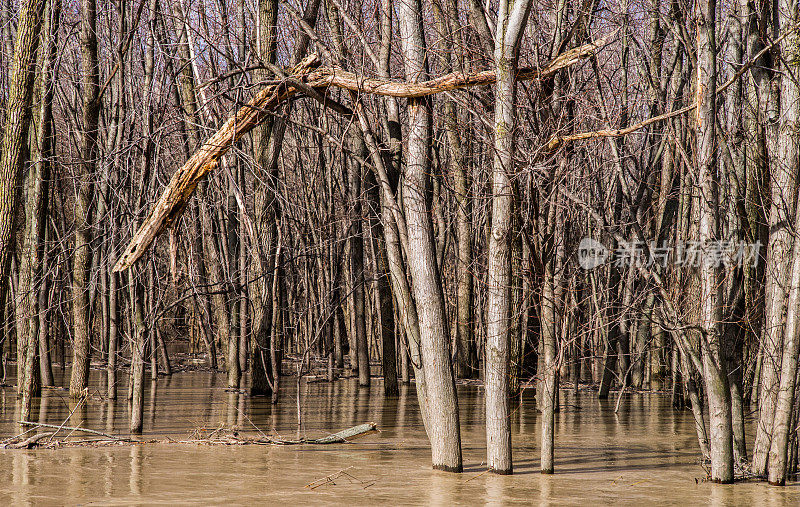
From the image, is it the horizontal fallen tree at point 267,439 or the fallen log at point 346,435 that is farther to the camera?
the fallen log at point 346,435

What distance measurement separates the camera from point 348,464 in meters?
7.95

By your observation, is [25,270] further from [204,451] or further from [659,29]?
[659,29]

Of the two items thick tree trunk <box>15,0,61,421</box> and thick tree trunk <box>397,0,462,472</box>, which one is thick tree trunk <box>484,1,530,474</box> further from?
thick tree trunk <box>15,0,61,421</box>

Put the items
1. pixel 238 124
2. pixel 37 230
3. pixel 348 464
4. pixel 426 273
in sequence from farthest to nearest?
pixel 37 230
pixel 348 464
pixel 238 124
pixel 426 273

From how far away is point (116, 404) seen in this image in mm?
12320

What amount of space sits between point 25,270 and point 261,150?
166 inches

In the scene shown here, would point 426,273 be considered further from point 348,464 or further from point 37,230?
point 37,230

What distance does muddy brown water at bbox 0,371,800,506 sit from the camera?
6395 millimetres

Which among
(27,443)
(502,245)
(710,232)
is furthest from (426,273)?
(27,443)

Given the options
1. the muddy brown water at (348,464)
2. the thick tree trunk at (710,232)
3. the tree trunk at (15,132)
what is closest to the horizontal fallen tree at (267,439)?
the muddy brown water at (348,464)

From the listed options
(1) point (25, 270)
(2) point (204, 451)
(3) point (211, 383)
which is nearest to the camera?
(2) point (204, 451)

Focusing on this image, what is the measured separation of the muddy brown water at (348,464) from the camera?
639 centimetres

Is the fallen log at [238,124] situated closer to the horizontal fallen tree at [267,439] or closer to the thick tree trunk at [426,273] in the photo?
the thick tree trunk at [426,273]

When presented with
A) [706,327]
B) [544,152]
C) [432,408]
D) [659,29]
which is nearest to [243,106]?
[544,152]
